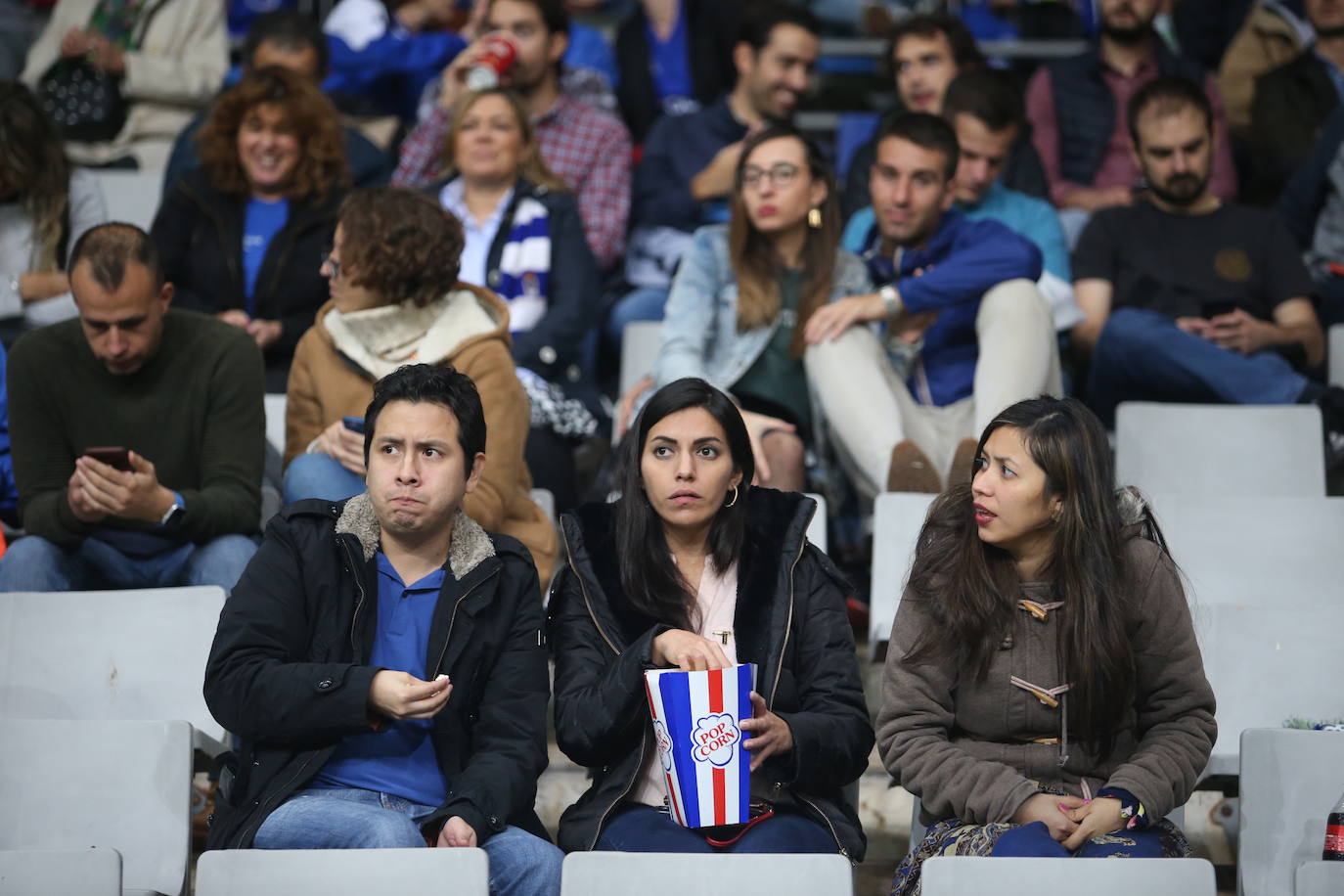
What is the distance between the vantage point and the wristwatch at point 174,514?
3.31 m

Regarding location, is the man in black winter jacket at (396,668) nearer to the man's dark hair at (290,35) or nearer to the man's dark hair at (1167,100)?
the man's dark hair at (1167,100)

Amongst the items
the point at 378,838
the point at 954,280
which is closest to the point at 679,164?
the point at 954,280

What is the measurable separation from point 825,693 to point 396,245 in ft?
4.50

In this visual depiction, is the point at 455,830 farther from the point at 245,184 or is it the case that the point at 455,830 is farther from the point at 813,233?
the point at 245,184

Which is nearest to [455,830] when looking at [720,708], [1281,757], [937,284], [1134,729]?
[720,708]

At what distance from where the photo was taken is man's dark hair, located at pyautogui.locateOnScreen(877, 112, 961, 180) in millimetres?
4152

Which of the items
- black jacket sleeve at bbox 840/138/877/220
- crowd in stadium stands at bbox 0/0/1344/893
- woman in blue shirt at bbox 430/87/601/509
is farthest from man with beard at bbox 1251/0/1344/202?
woman in blue shirt at bbox 430/87/601/509

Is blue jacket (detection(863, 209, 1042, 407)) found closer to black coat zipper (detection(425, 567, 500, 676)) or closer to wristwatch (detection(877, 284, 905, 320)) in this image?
wristwatch (detection(877, 284, 905, 320))

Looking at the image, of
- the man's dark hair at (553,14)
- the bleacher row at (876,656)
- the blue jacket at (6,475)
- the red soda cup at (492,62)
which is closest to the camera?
the bleacher row at (876,656)

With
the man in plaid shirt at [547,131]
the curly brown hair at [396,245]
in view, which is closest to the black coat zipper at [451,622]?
the curly brown hair at [396,245]

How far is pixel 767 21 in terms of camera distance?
5.23 meters

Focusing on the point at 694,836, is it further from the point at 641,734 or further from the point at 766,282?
the point at 766,282

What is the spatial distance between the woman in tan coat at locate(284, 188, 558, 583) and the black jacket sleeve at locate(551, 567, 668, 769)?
22.4 inches

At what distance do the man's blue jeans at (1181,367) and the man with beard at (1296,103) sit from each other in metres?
1.41
